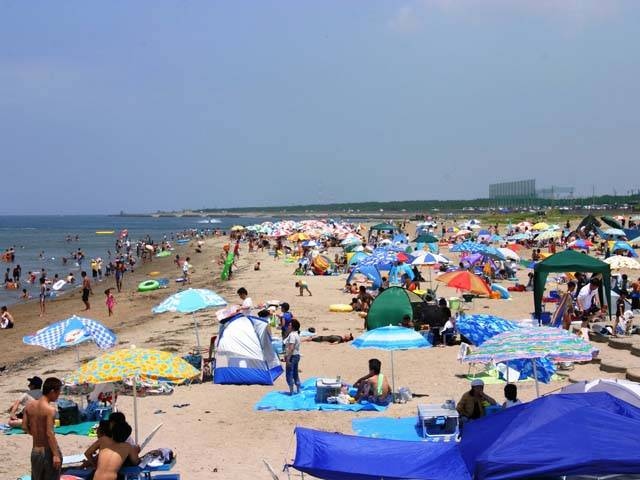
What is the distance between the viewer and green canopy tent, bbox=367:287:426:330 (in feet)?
51.7

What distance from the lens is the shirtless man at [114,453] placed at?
616cm

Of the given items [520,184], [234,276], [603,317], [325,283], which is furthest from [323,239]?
[520,184]

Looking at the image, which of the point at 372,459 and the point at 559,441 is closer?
the point at 559,441

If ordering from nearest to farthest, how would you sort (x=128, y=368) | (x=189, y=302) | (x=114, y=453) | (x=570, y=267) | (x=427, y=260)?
(x=114, y=453) → (x=128, y=368) → (x=189, y=302) → (x=570, y=267) → (x=427, y=260)

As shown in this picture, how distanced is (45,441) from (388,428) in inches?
183

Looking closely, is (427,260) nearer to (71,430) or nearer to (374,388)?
(374,388)

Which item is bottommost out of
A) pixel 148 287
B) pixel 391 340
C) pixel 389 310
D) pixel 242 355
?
pixel 148 287

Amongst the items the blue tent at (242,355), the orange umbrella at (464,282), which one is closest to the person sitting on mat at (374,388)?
the blue tent at (242,355)

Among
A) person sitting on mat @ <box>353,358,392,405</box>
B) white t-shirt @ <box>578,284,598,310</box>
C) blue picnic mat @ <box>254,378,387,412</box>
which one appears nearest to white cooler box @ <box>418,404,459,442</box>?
blue picnic mat @ <box>254,378,387,412</box>

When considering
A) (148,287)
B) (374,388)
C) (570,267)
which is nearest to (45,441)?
(374,388)

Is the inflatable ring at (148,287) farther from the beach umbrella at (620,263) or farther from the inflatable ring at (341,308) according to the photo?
the beach umbrella at (620,263)

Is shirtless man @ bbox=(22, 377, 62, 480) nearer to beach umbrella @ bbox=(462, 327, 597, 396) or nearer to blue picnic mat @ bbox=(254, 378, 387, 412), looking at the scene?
beach umbrella @ bbox=(462, 327, 597, 396)

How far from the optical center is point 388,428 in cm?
957

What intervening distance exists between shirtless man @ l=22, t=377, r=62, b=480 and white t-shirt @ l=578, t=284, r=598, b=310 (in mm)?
13660
